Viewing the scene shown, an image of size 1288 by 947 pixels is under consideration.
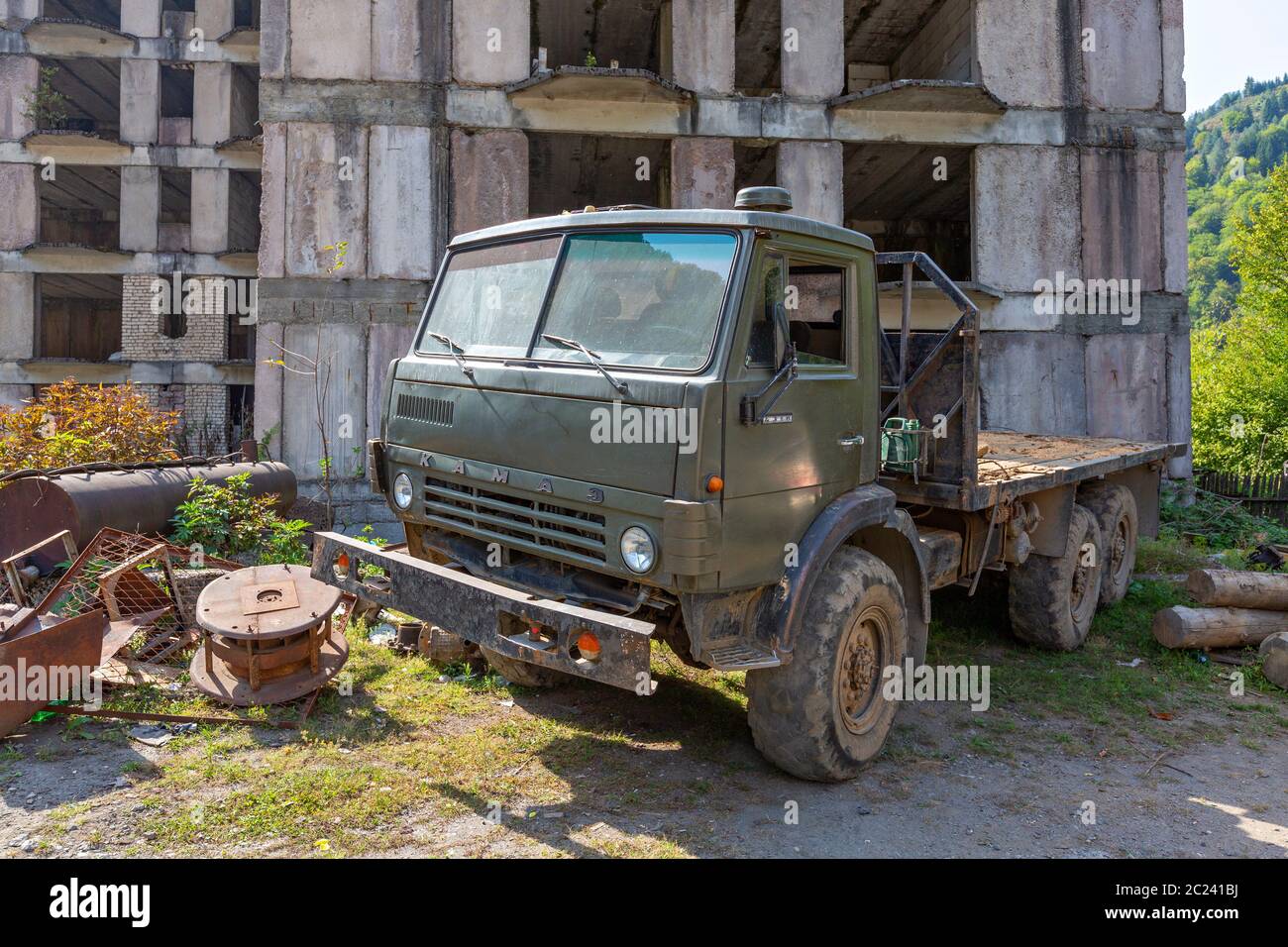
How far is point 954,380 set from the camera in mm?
5984

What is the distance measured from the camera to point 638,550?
13.2ft

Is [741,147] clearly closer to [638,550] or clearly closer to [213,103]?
[638,550]

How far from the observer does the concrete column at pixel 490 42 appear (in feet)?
38.5

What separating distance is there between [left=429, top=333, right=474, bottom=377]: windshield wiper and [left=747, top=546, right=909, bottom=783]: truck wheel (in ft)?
7.12

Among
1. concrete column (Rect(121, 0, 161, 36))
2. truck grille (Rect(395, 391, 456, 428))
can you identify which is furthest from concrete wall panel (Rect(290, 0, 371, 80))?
concrete column (Rect(121, 0, 161, 36))

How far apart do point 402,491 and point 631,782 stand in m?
2.09

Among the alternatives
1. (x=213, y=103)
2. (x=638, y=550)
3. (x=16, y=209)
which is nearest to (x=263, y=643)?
(x=638, y=550)

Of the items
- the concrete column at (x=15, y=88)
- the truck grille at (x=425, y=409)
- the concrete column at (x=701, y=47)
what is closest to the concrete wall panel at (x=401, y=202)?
the concrete column at (x=701, y=47)

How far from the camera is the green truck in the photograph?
400cm

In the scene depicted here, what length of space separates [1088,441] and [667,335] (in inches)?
265

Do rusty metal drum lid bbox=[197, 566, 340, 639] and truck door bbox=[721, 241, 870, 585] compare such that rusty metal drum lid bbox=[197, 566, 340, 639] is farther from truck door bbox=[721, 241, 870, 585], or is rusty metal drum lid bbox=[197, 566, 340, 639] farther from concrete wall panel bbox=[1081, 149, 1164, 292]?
concrete wall panel bbox=[1081, 149, 1164, 292]

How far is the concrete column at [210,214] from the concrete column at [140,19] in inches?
129

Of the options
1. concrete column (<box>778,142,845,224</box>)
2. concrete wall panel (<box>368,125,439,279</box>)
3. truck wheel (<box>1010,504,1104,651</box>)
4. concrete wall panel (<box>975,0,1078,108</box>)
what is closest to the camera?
truck wheel (<box>1010,504,1104,651</box>)

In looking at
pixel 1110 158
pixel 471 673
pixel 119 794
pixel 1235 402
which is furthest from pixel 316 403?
pixel 1235 402
